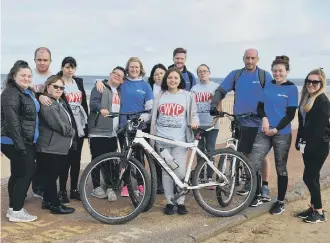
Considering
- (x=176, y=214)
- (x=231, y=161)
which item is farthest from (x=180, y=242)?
(x=231, y=161)

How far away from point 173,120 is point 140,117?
1.34 feet

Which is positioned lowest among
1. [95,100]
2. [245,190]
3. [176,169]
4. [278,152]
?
[245,190]

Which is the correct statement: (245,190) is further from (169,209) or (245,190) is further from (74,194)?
(74,194)

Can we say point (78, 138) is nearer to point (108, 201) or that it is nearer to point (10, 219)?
point (108, 201)

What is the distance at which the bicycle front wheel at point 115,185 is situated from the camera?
4.88m

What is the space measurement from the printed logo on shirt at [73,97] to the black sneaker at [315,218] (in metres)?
3.24

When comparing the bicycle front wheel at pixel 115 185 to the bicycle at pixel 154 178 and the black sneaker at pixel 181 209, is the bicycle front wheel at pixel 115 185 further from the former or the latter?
the black sneaker at pixel 181 209

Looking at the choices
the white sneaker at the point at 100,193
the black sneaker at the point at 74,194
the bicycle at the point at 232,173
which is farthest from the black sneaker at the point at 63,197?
the bicycle at the point at 232,173

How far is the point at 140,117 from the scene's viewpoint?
17.2ft

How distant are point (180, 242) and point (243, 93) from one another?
2.38 metres

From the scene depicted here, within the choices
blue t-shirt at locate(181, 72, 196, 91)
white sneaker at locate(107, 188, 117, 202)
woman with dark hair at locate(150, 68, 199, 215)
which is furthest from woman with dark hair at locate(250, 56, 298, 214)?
white sneaker at locate(107, 188, 117, 202)

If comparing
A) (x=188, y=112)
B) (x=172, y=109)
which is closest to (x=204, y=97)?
(x=188, y=112)

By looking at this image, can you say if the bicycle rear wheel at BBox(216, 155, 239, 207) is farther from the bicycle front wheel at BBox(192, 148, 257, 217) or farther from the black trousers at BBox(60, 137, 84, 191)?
the black trousers at BBox(60, 137, 84, 191)

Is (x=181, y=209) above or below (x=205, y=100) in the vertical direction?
below
